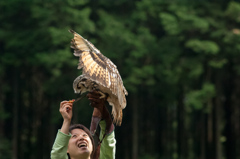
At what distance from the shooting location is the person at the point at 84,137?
3.00 meters

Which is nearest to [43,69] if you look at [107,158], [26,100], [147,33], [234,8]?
[26,100]

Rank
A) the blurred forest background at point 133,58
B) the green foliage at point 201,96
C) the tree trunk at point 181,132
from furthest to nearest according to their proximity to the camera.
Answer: the tree trunk at point 181,132, the blurred forest background at point 133,58, the green foliage at point 201,96

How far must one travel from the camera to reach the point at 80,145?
320cm

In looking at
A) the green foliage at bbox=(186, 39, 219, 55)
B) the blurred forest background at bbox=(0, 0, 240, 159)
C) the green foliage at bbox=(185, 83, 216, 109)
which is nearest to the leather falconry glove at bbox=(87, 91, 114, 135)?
the blurred forest background at bbox=(0, 0, 240, 159)

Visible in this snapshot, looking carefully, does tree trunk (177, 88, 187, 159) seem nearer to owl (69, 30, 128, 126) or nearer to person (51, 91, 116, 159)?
person (51, 91, 116, 159)

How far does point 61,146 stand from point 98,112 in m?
0.30

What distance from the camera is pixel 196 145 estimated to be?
84.8 feet

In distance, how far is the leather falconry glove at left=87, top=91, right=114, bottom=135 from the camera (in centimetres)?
304

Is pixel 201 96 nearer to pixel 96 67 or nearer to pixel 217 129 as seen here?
pixel 217 129

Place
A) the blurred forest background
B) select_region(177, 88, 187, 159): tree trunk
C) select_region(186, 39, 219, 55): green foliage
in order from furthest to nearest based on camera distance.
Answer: select_region(177, 88, 187, 159): tree trunk → the blurred forest background → select_region(186, 39, 219, 55): green foliage

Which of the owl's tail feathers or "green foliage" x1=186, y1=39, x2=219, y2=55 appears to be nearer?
the owl's tail feathers

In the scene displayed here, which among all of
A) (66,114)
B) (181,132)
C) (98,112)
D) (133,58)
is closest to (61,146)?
(66,114)

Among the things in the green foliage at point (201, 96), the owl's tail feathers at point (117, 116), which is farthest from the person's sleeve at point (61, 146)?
the green foliage at point (201, 96)

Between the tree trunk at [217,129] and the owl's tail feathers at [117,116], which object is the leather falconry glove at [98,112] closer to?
the owl's tail feathers at [117,116]
